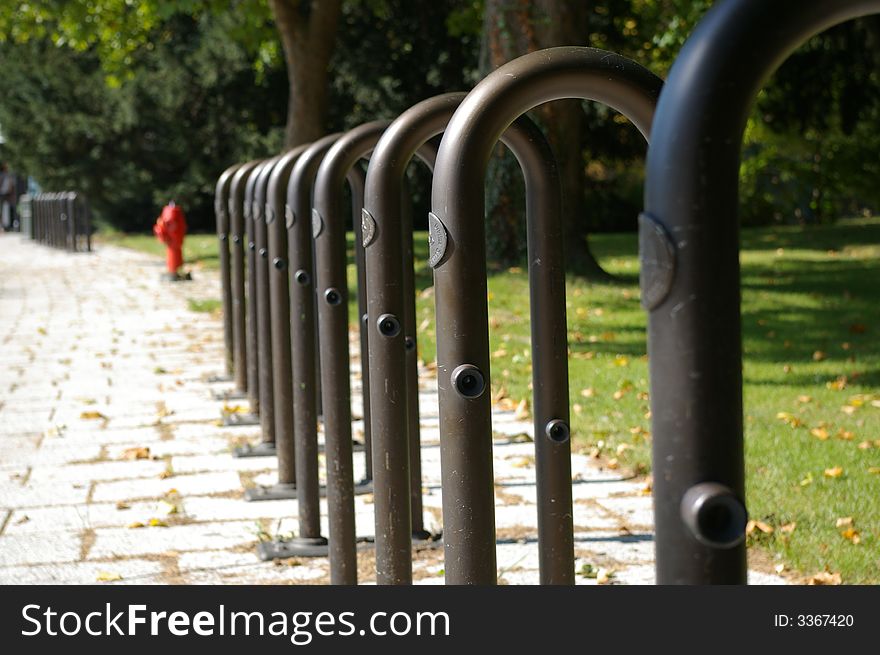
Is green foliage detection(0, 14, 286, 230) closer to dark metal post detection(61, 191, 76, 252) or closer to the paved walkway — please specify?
dark metal post detection(61, 191, 76, 252)

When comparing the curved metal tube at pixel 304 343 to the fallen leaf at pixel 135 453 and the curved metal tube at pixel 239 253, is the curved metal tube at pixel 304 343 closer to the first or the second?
the fallen leaf at pixel 135 453

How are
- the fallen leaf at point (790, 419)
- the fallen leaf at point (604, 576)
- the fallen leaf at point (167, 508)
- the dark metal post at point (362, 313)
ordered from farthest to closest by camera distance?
the fallen leaf at point (790, 419), the fallen leaf at point (167, 508), the dark metal post at point (362, 313), the fallen leaf at point (604, 576)

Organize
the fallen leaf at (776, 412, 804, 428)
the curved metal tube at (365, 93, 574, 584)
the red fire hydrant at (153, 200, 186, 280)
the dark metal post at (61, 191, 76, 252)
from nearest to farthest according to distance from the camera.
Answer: the curved metal tube at (365, 93, 574, 584), the fallen leaf at (776, 412, 804, 428), the red fire hydrant at (153, 200, 186, 280), the dark metal post at (61, 191, 76, 252)

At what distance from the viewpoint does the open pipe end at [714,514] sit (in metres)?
1.38

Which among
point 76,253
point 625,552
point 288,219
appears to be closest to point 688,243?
point 625,552

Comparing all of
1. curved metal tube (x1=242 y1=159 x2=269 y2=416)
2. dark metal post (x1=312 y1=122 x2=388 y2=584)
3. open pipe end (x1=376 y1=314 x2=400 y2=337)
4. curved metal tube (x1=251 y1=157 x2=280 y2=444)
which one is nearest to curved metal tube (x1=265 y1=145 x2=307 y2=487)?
curved metal tube (x1=251 y1=157 x2=280 y2=444)

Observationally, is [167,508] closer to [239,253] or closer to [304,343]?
[304,343]

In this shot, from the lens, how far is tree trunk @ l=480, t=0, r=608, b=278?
12508 mm

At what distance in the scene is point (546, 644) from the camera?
212cm

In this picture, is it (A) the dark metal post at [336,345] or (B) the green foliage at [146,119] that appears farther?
(B) the green foliage at [146,119]

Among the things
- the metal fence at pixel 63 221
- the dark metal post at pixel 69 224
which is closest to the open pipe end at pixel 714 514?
the metal fence at pixel 63 221

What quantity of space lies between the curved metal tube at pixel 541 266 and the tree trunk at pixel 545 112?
879 cm

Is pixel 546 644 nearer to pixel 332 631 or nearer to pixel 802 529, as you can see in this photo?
pixel 332 631

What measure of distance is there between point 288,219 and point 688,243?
136 inches
